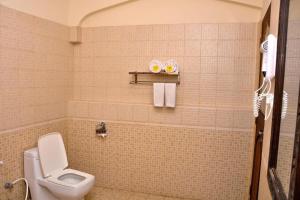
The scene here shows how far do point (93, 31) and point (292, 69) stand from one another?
2.60 metres

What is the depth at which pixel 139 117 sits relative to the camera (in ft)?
9.57

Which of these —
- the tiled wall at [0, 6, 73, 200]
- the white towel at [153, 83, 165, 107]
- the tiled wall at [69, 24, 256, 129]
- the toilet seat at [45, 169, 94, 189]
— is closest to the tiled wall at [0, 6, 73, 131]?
the tiled wall at [0, 6, 73, 200]

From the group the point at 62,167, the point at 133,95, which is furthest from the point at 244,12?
the point at 62,167

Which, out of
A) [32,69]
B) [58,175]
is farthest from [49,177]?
[32,69]

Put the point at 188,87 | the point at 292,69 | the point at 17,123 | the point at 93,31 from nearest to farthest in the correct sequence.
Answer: the point at 292,69 → the point at 17,123 → the point at 188,87 → the point at 93,31

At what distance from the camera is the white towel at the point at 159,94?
2748 millimetres

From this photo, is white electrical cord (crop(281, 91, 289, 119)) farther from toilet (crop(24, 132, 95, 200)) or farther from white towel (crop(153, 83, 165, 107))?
toilet (crop(24, 132, 95, 200))

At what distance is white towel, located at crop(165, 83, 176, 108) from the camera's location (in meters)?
2.73

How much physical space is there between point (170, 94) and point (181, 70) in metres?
0.33

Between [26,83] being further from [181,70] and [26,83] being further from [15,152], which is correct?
[181,70]

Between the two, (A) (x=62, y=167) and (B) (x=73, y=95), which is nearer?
(A) (x=62, y=167)

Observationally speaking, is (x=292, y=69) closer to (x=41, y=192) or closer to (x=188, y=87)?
(x=188, y=87)

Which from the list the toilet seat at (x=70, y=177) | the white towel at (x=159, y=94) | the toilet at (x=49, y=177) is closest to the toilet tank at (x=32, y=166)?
the toilet at (x=49, y=177)

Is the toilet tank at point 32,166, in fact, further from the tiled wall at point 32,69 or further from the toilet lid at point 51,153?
→ the tiled wall at point 32,69
